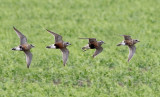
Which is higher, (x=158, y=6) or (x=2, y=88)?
(x=158, y=6)

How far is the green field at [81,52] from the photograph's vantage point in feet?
70.8

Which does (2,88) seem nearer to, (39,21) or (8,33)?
(8,33)

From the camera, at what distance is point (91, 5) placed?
37219mm

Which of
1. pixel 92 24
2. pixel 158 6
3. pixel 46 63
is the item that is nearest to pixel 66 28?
pixel 92 24

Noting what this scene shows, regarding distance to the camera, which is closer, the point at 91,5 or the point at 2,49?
the point at 2,49

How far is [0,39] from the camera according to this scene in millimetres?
27750

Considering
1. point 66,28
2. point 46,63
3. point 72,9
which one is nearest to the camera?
point 46,63

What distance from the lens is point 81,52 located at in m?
25.6

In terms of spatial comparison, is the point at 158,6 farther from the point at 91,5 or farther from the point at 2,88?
the point at 2,88

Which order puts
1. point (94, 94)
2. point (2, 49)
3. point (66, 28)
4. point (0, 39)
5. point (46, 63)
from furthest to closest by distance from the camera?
1. point (66, 28)
2. point (0, 39)
3. point (2, 49)
4. point (46, 63)
5. point (94, 94)

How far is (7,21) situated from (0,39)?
16.0 feet

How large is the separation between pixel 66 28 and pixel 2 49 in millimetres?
6217

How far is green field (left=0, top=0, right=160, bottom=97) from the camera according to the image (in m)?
21.6

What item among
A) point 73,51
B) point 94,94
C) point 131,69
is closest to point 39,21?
point 73,51
